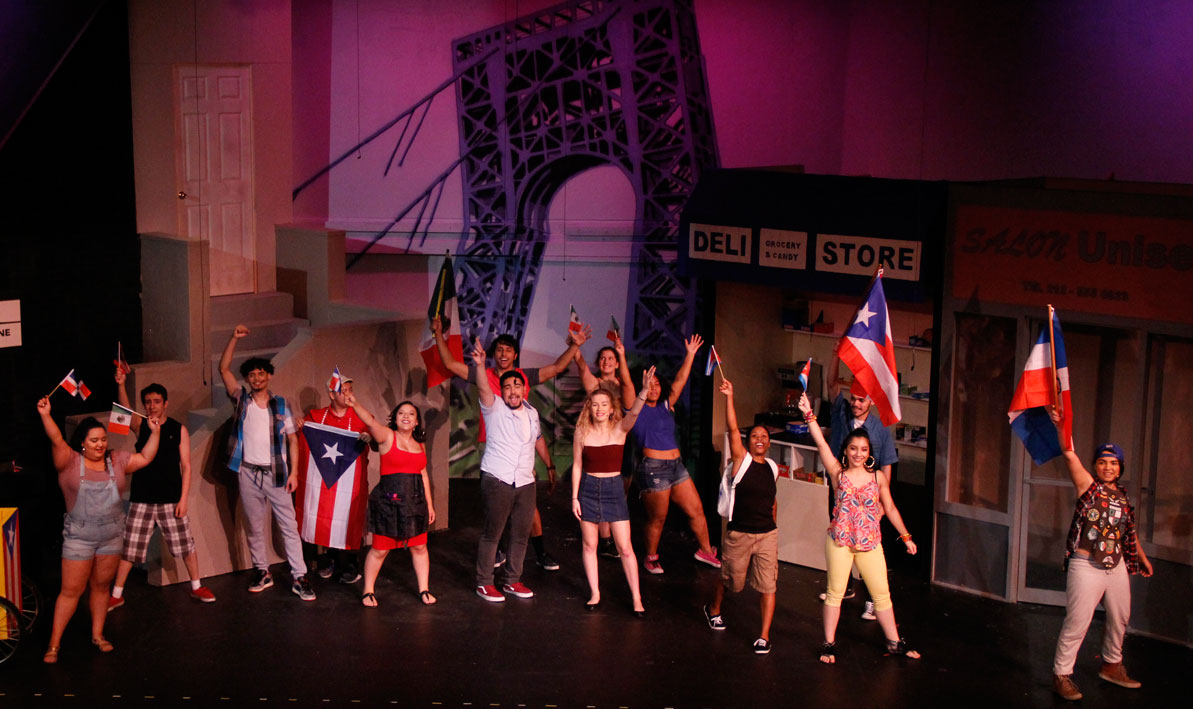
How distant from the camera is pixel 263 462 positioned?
9.27 m

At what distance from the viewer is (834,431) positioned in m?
9.31

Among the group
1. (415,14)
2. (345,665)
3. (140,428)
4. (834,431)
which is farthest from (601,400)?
(415,14)

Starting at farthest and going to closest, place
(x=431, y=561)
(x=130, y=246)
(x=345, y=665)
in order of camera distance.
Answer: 1. (x=130, y=246)
2. (x=431, y=561)
3. (x=345, y=665)

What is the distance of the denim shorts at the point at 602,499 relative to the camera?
351 inches

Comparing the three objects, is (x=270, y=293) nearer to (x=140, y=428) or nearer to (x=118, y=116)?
(x=118, y=116)

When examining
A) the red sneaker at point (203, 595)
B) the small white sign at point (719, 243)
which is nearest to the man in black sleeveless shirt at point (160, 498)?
the red sneaker at point (203, 595)

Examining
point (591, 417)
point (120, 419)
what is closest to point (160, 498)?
point (120, 419)

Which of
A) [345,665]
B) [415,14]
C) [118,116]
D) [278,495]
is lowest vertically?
[345,665]

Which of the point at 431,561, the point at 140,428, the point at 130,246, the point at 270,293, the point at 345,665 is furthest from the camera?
the point at 270,293

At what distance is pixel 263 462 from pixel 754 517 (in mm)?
3417

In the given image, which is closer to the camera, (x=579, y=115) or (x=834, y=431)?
(x=834, y=431)

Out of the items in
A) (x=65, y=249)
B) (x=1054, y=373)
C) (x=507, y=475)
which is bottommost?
(x=507, y=475)

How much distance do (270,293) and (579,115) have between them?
335 cm

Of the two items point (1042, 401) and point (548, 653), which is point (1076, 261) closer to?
point (1042, 401)
